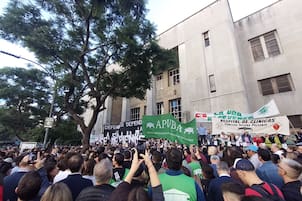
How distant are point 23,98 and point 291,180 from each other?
1026 inches

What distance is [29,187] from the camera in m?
1.89

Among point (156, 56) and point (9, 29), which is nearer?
point (9, 29)

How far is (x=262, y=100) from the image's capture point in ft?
44.3

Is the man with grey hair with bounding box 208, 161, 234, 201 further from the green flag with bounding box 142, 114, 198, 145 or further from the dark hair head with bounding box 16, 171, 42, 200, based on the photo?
the green flag with bounding box 142, 114, 198, 145

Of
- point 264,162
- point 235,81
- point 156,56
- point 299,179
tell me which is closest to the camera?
point 299,179

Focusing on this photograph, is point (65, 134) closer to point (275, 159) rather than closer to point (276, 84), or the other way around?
point (276, 84)

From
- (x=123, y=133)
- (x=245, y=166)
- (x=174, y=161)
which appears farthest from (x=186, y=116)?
(x=174, y=161)

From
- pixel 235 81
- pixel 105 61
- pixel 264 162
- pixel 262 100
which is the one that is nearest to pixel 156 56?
pixel 105 61

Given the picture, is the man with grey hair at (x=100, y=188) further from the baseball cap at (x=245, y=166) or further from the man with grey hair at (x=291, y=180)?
the man with grey hair at (x=291, y=180)

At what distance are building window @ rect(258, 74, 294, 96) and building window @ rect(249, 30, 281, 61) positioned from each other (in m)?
1.96

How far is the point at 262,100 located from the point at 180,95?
7.40m

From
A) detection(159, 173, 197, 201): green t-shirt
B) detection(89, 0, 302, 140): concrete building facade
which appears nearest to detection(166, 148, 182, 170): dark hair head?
detection(159, 173, 197, 201): green t-shirt

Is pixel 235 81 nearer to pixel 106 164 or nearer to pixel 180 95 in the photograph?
pixel 180 95

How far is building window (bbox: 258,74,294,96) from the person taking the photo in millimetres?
12647
